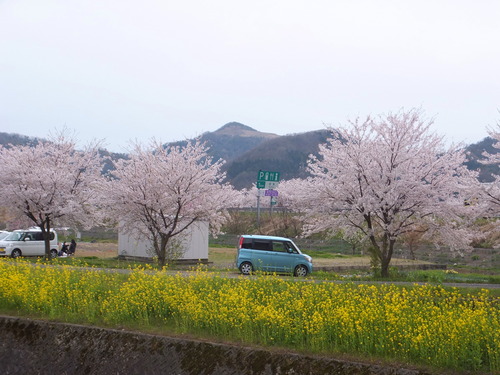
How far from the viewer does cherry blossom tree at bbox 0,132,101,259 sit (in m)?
27.0

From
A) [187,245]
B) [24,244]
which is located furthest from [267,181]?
[24,244]

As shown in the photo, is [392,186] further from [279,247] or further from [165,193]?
[165,193]

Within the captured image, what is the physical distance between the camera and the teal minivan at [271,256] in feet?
75.6

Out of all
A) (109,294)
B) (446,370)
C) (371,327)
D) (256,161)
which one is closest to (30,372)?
(109,294)

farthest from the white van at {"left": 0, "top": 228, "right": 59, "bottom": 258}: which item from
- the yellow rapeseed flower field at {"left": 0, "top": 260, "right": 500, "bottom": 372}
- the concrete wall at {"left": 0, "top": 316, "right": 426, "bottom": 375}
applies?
the concrete wall at {"left": 0, "top": 316, "right": 426, "bottom": 375}

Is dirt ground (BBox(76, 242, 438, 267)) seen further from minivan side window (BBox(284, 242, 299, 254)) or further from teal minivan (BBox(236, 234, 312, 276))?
minivan side window (BBox(284, 242, 299, 254))

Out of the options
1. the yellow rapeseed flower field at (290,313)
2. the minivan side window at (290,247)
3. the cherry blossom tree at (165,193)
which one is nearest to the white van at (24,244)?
the cherry blossom tree at (165,193)

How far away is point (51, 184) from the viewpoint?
89.2ft

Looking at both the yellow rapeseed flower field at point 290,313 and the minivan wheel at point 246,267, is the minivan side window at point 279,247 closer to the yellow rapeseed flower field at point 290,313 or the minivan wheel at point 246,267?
the minivan wheel at point 246,267

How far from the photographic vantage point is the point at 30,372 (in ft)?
32.7

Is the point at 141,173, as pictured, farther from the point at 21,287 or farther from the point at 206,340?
the point at 206,340

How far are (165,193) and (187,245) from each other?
27.5ft

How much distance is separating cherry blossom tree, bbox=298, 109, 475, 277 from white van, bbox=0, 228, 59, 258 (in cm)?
1843

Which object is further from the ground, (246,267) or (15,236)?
(15,236)
